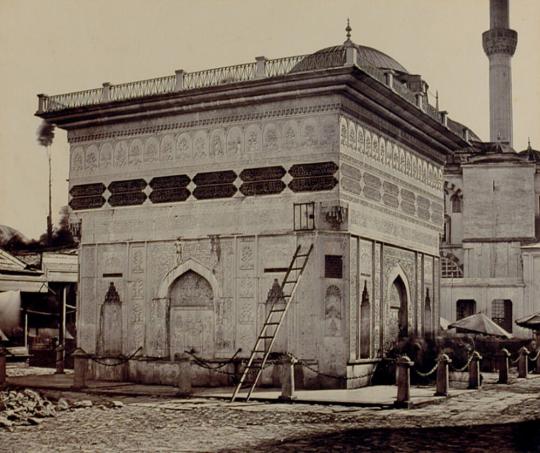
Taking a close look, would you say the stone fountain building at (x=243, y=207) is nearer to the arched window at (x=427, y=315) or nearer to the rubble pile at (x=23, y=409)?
the arched window at (x=427, y=315)

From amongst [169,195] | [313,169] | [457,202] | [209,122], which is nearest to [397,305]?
[313,169]

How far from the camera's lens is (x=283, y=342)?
1614cm

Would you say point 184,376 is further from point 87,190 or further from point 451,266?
point 451,266

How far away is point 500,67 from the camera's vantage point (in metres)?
43.3

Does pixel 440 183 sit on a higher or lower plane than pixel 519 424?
higher

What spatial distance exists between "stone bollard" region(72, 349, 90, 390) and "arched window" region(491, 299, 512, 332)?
24402 millimetres

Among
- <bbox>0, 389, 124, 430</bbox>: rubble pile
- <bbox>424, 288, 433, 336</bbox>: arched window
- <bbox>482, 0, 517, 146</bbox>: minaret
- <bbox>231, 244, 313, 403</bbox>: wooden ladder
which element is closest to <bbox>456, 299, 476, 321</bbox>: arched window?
<bbox>482, 0, 517, 146</bbox>: minaret

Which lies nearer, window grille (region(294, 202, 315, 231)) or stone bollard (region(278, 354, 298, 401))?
stone bollard (region(278, 354, 298, 401))

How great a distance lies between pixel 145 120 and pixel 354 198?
4942 millimetres

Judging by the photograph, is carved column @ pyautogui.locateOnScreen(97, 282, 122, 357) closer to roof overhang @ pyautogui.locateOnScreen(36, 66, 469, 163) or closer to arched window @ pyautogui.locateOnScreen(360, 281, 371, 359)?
roof overhang @ pyautogui.locateOnScreen(36, 66, 469, 163)

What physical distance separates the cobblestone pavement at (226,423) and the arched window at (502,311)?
22.1 metres

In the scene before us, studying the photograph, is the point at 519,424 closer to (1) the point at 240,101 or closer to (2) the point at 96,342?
(1) the point at 240,101

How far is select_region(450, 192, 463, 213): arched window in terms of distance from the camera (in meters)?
40.2

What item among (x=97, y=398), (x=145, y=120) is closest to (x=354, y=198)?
(x=145, y=120)
